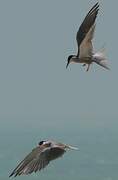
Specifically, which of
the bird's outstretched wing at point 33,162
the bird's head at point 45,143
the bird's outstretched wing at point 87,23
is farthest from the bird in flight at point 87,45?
the bird's outstretched wing at point 33,162

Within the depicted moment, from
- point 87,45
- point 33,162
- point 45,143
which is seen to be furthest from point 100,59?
point 33,162

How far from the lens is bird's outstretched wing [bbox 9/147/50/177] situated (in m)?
10.4

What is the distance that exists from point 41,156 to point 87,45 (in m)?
1.87

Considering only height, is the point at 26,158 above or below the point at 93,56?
below

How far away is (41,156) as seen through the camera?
36.2 ft

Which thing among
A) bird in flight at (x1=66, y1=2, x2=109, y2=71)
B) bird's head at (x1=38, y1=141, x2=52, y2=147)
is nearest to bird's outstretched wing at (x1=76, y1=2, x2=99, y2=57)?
bird in flight at (x1=66, y1=2, x2=109, y2=71)

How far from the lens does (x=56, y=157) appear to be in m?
10.9

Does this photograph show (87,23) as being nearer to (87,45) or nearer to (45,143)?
(87,45)

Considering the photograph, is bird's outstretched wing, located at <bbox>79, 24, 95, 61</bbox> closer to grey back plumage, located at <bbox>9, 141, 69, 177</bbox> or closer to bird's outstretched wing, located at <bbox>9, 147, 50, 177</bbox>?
grey back plumage, located at <bbox>9, 141, 69, 177</bbox>

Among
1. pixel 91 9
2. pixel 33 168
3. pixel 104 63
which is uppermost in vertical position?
pixel 91 9

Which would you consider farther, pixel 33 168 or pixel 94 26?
pixel 94 26

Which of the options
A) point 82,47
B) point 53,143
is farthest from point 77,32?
point 53,143

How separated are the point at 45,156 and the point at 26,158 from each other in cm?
28

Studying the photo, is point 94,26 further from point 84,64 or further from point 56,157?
point 56,157
